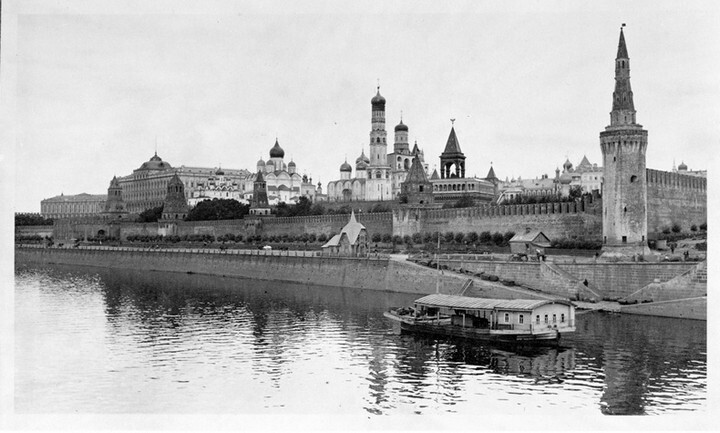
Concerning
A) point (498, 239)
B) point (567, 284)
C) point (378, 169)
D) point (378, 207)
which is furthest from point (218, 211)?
point (567, 284)

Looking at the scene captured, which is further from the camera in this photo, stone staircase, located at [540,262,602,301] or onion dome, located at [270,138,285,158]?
onion dome, located at [270,138,285,158]

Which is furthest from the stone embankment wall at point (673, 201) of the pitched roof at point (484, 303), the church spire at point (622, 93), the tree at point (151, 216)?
the tree at point (151, 216)

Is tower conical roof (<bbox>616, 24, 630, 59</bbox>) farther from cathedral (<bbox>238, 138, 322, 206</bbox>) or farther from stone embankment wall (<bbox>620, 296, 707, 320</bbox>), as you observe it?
cathedral (<bbox>238, 138, 322, 206</bbox>)

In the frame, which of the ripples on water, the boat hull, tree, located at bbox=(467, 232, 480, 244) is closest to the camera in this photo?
the ripples on water

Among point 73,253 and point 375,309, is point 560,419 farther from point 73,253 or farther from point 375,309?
point 73,253

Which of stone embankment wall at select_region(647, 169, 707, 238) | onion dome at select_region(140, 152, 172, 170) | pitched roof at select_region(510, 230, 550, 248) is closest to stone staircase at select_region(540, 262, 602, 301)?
pitched roof at select_region(510, 230, 550, 248)

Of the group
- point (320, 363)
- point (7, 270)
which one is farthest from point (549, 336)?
point (7, 270)

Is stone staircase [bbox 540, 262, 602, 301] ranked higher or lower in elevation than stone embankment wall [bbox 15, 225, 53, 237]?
lower
